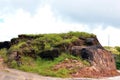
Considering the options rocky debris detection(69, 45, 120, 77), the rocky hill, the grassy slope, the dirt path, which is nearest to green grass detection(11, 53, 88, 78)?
the grassy slope

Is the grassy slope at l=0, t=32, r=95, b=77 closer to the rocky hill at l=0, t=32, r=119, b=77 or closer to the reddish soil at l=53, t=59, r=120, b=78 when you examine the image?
the rocky hill at l=0, t=32, r=119, b=77

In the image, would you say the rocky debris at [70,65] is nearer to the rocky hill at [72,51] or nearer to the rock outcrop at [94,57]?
the rocky hill at [72,51]

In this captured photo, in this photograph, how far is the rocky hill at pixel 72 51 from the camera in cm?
2409

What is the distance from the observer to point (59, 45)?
25.6 metres

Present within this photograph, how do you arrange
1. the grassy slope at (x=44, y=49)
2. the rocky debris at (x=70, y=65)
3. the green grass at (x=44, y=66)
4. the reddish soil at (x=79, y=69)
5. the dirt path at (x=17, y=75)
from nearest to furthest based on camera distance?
1. the dirt path at (x=17, y=75)
2. the green grass at (x=44, y=66)
3. the reddish soil at (x=79, y=69)
4. the grassy slope at (x=44, y=49)
5. the rocky debris at (x=70, y=65)

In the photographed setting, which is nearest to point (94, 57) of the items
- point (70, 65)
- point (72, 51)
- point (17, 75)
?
point (72, 51)

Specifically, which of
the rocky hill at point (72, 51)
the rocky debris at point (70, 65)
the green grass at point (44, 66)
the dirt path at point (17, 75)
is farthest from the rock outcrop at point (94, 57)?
the dirt path at point (17, 75)

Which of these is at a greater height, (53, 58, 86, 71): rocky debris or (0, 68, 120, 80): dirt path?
(53, 58, 86, 71): rocky debris

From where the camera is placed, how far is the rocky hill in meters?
24.1

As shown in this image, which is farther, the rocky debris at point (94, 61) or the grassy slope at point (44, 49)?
the rocky debris at point (94, 61)

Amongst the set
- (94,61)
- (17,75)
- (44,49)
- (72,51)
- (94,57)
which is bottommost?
(17,75)

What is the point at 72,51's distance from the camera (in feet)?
82.8

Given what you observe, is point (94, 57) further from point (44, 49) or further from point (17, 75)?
point (17, 75)

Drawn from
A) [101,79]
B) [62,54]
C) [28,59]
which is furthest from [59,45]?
[101,79]
